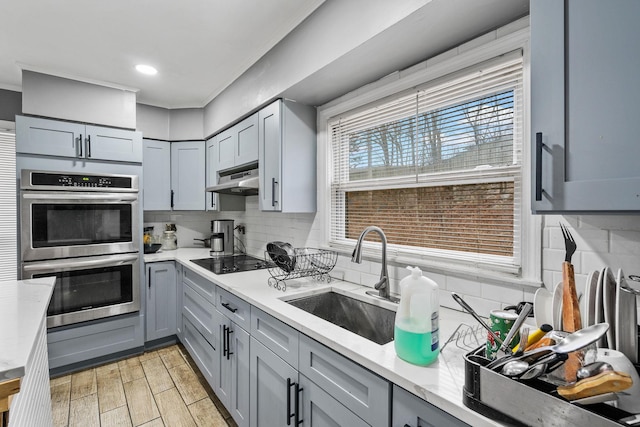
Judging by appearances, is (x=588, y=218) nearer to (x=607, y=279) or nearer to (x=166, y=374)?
(x=607, y=279)

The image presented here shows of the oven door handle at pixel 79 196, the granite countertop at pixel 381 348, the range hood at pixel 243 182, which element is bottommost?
the granite countertop at pixel 381 348

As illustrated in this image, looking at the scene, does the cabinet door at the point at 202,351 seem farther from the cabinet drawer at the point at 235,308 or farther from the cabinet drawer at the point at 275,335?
the cabinet drawer at the point at 275,335

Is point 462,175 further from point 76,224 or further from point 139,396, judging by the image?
point 76,224

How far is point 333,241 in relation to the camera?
2277 millimetres

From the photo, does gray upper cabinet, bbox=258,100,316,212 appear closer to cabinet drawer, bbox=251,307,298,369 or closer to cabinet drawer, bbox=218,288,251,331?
cabinet drawer, bbox=218,288,251,331

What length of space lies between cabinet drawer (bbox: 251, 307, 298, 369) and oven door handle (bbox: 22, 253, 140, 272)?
1756 millimetres

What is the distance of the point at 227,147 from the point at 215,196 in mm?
675

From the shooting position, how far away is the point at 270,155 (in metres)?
2.31

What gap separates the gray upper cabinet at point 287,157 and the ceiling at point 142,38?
0.46 meters

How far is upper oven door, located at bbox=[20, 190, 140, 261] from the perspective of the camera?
96.1 inches

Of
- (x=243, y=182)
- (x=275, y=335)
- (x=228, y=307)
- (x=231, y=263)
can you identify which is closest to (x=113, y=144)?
(x=243, y=182)

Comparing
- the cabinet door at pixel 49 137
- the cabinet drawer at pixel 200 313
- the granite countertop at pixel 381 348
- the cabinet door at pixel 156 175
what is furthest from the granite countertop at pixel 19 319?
the cabinet door at pixel 156 175

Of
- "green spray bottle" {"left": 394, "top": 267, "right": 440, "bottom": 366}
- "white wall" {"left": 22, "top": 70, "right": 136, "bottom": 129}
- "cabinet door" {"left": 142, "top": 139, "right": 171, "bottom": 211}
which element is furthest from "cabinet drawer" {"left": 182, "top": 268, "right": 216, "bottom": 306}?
"green spray bottle" {"left": 394, "top": 267, "right": 440, "bottom": 366}

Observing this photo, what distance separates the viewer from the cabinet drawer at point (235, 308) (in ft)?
5.95
